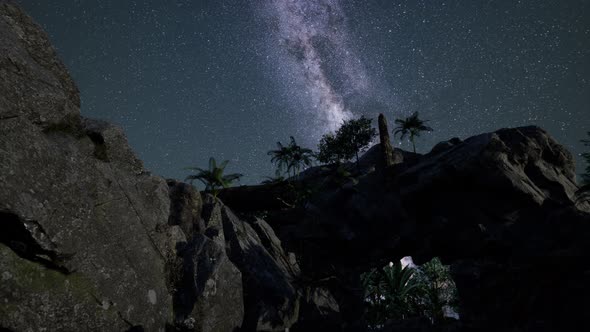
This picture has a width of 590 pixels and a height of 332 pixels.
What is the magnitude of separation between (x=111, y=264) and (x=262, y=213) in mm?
20766

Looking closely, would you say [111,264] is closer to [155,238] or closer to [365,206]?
[155,238]

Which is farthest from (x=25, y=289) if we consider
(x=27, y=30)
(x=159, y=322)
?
(x=27, y=30)

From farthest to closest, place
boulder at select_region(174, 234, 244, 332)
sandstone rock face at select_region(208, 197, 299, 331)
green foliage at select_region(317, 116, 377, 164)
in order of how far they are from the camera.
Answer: green foliage at select_region(317, 116, 377, 164) → sandstone rock face at select_region(208, 197, 299, 331) → boulder at select_region(174, 234, 244, 332)

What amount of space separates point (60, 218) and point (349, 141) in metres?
32.8

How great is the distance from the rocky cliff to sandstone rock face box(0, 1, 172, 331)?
4cm

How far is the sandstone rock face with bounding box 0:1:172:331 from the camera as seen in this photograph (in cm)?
714

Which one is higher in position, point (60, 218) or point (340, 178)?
point (340, 178)

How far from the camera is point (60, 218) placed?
785cm

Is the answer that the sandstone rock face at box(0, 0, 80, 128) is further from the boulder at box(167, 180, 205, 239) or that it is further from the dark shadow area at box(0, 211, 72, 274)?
the boulder at box(167, 180, 205, 239)

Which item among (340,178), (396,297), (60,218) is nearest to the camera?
(60,218)

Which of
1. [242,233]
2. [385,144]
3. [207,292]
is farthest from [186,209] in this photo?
[385,144]

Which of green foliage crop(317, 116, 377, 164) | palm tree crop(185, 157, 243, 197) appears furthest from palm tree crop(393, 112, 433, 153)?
palm tree crop(185, 157, 243, 197)

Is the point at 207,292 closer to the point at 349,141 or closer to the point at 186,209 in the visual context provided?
the point at 186,209

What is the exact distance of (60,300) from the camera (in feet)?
25.0
